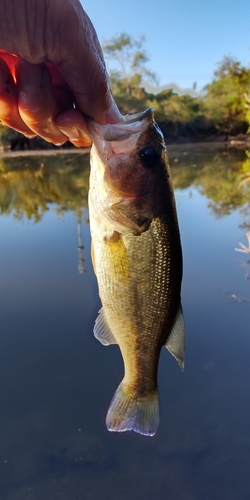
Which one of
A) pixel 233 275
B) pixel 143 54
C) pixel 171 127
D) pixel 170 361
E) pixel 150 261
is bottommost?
pixel 170 361

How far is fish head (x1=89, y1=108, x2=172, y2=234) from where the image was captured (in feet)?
5.40

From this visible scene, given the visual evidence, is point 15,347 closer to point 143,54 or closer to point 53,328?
point 53,328

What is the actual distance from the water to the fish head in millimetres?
2338

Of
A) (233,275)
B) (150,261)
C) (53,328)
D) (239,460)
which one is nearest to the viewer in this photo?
(150,261)

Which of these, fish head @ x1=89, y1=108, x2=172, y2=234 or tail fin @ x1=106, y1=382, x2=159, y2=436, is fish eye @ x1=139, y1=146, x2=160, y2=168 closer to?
fish head @ x1=89, y1=108, x2=172, y2=234

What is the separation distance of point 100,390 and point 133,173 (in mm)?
2959

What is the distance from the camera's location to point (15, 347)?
473cm

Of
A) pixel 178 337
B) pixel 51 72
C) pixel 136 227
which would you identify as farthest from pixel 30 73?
pixel 178 337

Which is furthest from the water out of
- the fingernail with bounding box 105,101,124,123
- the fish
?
the fingernail with bounding box 105,101,124,123

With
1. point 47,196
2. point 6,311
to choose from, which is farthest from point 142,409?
point 47,196

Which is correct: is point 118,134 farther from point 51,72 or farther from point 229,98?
point 229,98

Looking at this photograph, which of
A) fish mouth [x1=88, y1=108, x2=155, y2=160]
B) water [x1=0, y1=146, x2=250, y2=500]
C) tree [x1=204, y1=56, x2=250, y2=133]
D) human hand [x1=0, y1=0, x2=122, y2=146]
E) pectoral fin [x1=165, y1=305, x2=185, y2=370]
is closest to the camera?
human hand [x1=0, y1=0, x2=122, y2=146]

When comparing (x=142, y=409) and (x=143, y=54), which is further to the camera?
(x=143, y=54)

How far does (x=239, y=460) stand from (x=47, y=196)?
11834 mm
